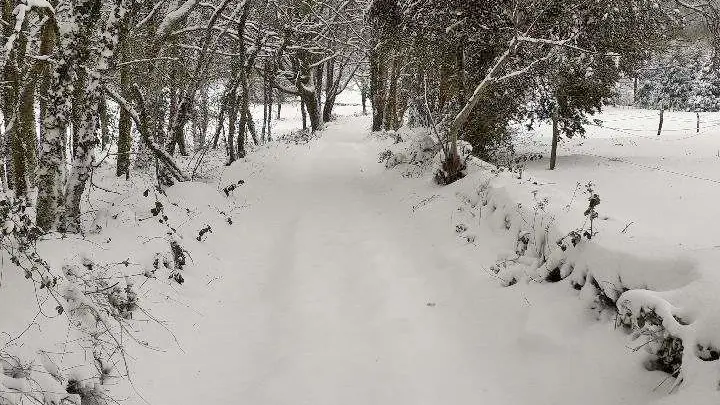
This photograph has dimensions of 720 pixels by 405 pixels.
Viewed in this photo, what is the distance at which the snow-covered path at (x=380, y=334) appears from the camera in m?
4.59

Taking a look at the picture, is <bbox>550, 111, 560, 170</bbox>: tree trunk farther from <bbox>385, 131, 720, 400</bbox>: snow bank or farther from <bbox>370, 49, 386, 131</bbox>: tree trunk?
<bbox>370, 49, 386, 131</bbox>: tree trunk

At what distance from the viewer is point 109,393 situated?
4102 mm

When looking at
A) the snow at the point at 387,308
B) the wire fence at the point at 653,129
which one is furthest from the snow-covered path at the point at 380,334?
the wire fence at the point at 653,129

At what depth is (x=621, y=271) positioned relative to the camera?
5.08 m

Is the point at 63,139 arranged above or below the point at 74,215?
above

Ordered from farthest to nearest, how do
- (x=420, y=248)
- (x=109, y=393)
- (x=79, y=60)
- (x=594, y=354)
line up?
(x=420, y=248) < (x=79, y=60) < (x=594, y=354) < (x=109, y=393)

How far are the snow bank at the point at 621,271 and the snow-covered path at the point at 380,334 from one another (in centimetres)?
26

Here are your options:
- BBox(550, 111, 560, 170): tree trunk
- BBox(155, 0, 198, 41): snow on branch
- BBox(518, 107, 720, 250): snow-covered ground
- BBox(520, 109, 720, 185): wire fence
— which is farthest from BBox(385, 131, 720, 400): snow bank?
BBox(520, 109, 720, 185): wire fence

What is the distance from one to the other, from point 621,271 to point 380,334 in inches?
108

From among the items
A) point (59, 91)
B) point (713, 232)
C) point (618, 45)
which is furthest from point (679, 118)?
point (59, 91)

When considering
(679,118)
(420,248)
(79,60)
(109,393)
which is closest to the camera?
(109,393)

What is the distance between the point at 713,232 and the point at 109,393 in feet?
34.5

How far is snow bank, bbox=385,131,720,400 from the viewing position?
3900 mm

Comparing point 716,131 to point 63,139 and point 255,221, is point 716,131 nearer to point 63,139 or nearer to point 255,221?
point 255,221
